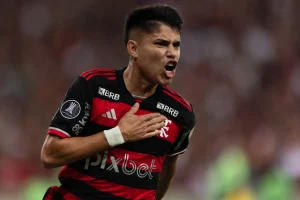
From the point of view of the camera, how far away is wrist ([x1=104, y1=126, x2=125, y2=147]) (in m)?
3.08

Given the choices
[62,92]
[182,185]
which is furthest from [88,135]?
[62,92]

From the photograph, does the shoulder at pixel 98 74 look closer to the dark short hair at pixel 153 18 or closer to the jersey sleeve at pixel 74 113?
the jersey sleeve at pixel 74 113

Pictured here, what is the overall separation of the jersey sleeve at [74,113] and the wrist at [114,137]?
0.17 m

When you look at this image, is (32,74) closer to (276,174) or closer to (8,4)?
(8,4)

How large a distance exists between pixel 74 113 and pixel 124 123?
269 mm

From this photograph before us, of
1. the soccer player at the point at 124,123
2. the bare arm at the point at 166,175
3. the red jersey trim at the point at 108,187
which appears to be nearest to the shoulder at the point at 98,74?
the soccer player at the point at 124,123

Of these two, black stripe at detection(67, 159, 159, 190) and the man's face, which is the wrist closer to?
black stripe at detection(67, 159, 159, 190)

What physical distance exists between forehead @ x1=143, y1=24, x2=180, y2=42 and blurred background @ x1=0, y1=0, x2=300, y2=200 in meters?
4.32

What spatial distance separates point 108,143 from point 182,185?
4.60 meters

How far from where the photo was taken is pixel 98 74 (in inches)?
130

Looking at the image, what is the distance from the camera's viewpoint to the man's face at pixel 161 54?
10.7 feet

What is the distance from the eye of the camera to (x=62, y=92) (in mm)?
A: 8125

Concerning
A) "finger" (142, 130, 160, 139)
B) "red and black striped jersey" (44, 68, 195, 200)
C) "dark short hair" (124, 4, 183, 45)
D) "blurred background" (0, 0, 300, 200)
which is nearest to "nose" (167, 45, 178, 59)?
"dark short hair" (124, 4, 183, 45)

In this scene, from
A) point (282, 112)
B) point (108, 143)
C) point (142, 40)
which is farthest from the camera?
point (282, 112)
